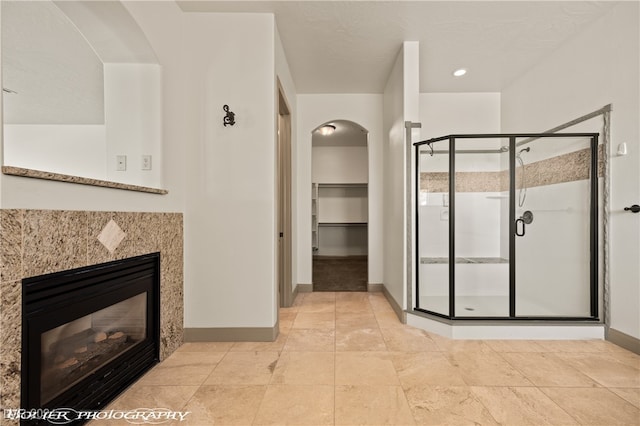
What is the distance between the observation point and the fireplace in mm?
1221

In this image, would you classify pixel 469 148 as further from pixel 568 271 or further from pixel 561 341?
pixel 561 341

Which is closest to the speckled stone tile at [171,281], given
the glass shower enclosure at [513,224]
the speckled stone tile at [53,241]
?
the speckled stone tile at [53,241]

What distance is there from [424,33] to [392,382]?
9.44 feet

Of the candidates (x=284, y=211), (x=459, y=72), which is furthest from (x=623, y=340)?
(x=284, y=211)

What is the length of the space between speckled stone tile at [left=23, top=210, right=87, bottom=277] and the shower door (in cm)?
308

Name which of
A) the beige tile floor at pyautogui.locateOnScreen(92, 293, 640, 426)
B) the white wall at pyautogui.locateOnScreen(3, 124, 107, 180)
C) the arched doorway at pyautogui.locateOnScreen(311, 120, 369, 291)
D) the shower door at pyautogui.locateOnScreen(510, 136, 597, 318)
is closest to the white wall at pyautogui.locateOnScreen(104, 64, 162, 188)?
the white wall at pyautogui.locateOnScreen(3, 124, 107, 180)

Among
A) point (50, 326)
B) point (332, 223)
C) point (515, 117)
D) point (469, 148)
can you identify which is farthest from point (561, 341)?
point (332, 223)

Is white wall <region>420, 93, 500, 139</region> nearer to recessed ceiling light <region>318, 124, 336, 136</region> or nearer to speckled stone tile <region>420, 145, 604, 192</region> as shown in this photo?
speckled stone tile <region>420, 145, 604, 192</region>

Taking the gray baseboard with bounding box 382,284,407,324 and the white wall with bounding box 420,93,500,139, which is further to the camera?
the white wall with bounding box 420,93,500,139

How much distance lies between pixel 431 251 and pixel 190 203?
7.28ft

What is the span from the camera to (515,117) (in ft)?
12.2

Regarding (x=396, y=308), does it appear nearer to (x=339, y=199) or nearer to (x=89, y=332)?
(x=89, y=332)


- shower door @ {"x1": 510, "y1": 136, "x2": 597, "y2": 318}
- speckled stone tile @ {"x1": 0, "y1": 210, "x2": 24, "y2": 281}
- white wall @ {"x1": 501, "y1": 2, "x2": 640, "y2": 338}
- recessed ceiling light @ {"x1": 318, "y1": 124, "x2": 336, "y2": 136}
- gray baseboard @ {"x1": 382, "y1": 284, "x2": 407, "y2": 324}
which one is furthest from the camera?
recessed ceiling light @ {"x1": 318, "y1": 124, "x2": 336, "y2": 136}

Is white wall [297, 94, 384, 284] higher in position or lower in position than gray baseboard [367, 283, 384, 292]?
higher
